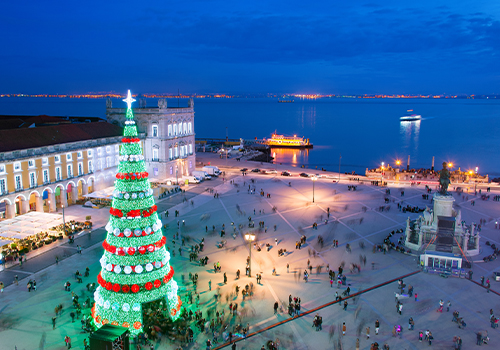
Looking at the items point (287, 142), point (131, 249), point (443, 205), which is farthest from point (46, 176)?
point (287, 142)

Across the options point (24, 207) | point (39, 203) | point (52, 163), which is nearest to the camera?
point (24, 207)

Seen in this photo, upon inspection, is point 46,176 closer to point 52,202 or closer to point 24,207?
point 52,202

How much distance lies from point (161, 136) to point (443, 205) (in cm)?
3738

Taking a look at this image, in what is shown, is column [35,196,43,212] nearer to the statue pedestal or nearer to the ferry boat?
the statue pedestal

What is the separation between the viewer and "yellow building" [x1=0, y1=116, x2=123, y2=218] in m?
36.8

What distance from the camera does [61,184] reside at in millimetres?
42219

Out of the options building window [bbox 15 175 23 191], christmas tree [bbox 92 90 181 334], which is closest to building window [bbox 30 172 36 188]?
building window [bbox 15 175 23 191]

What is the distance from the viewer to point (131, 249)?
1820cm

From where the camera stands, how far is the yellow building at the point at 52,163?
121ft

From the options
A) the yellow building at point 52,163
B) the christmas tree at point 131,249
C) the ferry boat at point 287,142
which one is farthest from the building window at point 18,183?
the ferry boat at point 287,142

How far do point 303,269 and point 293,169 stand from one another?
4671cm

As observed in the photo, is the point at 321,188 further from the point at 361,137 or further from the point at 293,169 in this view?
the point at 361,137

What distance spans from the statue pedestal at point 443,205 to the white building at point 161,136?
115 feet

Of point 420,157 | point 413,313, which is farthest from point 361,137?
point 413,313
